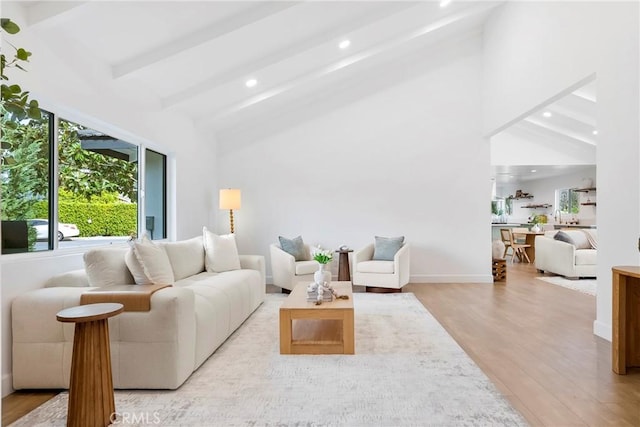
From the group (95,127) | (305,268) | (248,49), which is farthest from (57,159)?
(305,268)

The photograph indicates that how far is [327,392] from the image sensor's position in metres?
2.34

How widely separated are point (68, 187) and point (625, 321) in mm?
4426

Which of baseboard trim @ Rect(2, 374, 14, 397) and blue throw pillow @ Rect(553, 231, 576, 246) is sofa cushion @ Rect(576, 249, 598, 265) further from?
baseboard trim @ Rect(2, 374, 14, 397)

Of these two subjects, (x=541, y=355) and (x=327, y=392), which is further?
(x=541, y=355)

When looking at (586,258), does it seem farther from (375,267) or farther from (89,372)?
(89,372)

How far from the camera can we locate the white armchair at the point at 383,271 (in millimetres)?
5340

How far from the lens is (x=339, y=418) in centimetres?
203

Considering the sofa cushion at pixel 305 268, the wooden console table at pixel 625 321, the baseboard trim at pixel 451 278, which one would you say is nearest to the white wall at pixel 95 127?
the sofa cushion at pixel 305 268

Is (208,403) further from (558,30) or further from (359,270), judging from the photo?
(558,30)

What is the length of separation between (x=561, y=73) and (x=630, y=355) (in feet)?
9.16

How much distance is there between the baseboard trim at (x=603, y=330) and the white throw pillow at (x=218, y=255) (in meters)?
3.67

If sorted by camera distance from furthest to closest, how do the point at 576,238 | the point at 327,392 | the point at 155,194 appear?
1. the point at 576,238
2. the point at 155,194
3. the point at 327,392

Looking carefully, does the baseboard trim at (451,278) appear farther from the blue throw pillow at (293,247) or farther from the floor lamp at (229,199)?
the floor lamp at (229,199)

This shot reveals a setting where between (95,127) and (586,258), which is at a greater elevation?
(95,127)
